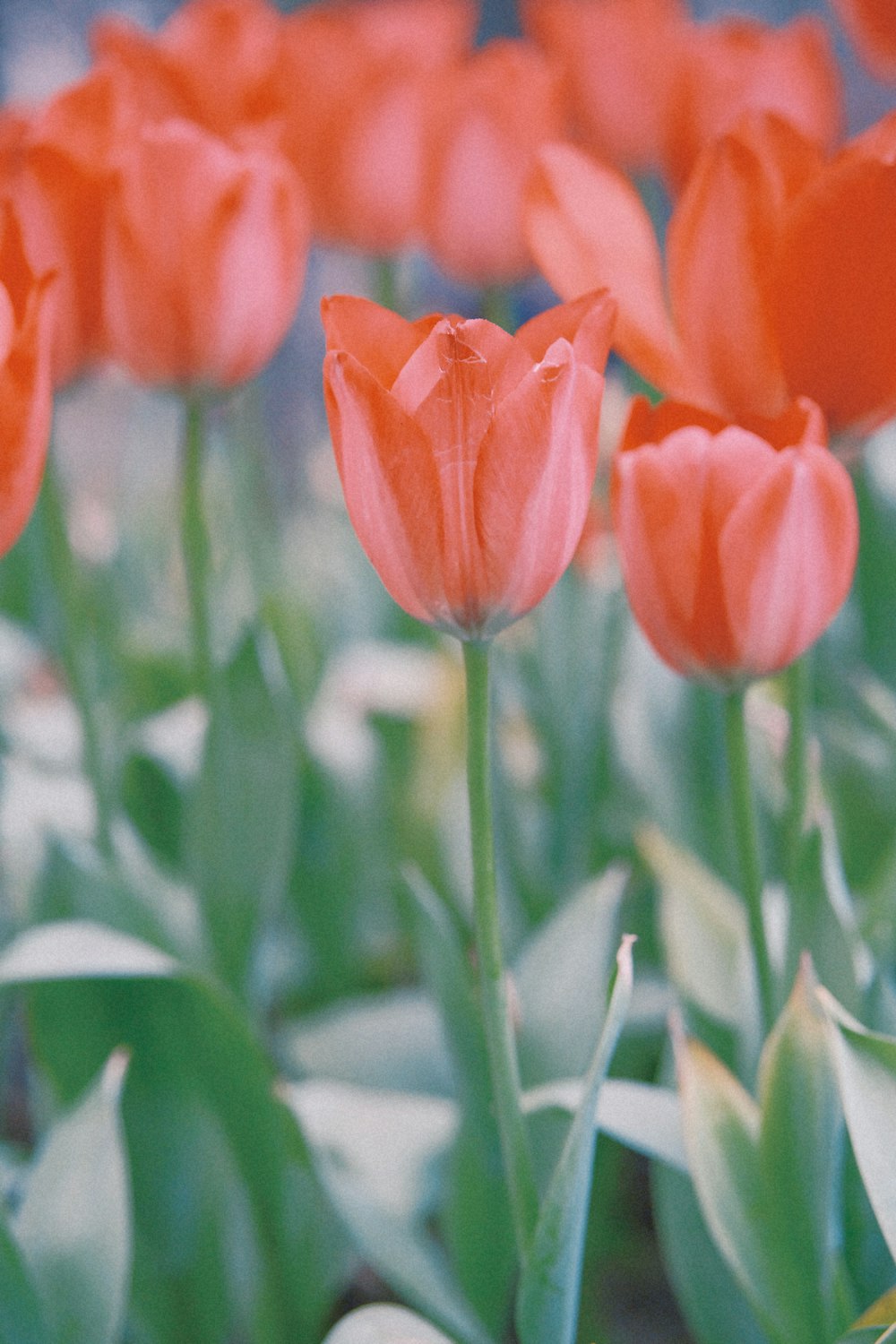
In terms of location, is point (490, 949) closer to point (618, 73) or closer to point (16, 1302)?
point (16, 1302)

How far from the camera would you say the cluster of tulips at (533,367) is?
0.30 m

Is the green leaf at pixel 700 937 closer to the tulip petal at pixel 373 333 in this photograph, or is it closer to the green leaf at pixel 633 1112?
the green leaf at pixel 633 1112

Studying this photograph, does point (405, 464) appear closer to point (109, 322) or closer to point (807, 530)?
point (807, 530)

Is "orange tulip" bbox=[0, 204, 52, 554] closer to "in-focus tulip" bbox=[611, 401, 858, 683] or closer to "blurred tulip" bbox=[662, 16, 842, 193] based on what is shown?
"in-focus tulip" bbox=[611, 401, 858, 683]

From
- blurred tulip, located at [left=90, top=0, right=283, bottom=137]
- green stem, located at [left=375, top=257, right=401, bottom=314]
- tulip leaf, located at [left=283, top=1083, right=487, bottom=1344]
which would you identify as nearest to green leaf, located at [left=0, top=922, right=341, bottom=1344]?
tulip leaf, located at [left=283, top=1083, right=487, bottom=1344]

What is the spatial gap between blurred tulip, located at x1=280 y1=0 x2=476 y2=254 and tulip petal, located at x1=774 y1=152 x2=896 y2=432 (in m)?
0.42

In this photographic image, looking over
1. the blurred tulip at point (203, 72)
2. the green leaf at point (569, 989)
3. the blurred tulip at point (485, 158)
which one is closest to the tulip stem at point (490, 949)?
the green leaf at point (569, 989)

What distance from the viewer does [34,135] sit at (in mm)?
480

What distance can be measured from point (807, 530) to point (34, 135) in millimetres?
332

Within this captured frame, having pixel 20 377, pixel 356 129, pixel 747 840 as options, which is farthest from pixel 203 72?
pixel 747 840

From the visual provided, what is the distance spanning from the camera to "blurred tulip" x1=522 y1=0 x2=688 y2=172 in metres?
0.84

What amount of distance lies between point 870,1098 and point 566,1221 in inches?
3.7

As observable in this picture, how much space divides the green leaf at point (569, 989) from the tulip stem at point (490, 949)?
0.10 metres

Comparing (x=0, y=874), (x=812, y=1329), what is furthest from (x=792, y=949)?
(x=0, y=874)
